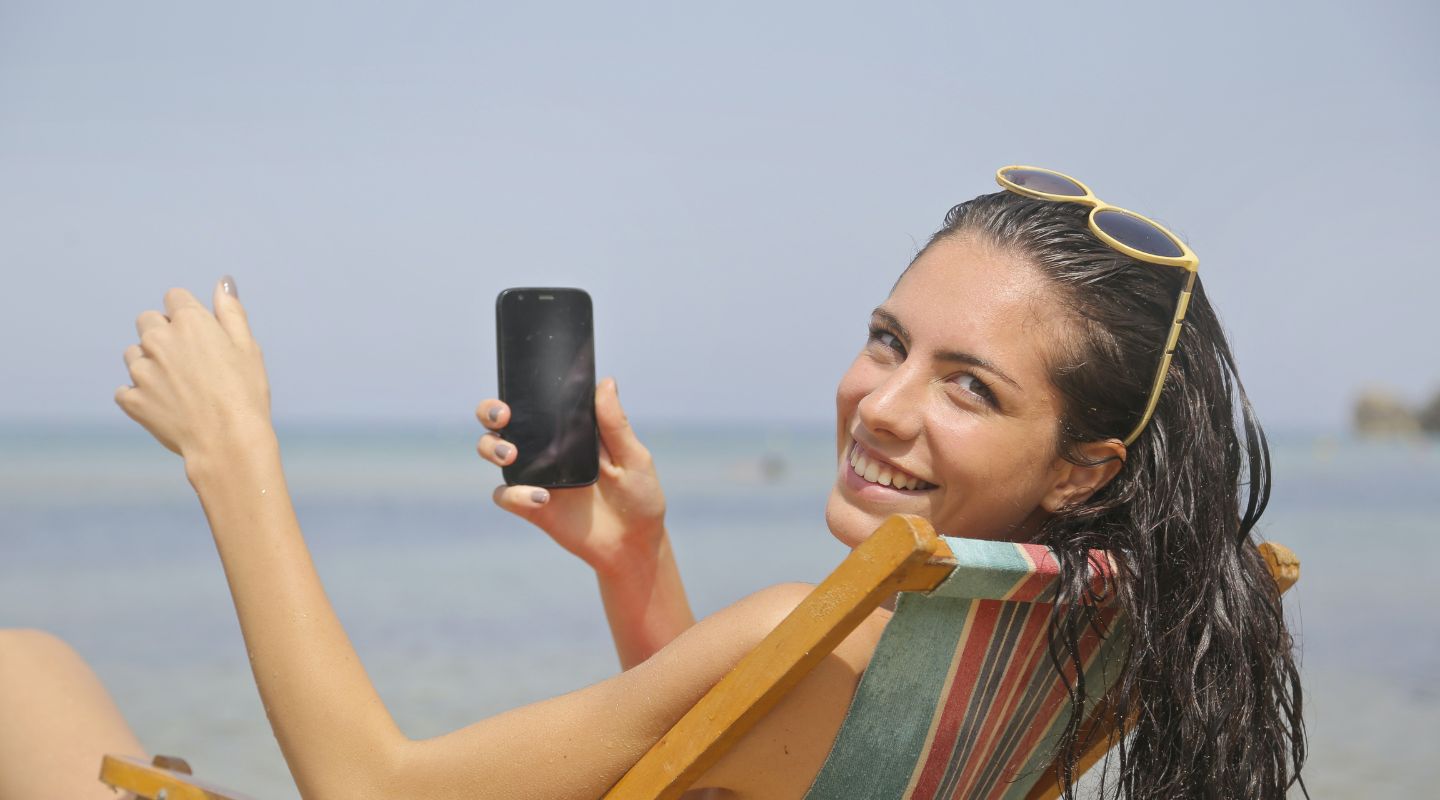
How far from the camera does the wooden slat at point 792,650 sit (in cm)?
139

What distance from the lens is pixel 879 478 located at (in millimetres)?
1951

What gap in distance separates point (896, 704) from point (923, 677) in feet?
0.17

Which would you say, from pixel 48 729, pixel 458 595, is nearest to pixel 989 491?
pixel 48 729

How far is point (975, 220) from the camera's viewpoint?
208cm

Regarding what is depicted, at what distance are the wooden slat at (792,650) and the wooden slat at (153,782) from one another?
0.81 metres

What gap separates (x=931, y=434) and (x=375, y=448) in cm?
4737

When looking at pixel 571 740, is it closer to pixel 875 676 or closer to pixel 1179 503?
pixel 875 676

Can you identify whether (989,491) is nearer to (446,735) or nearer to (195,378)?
(446,735)

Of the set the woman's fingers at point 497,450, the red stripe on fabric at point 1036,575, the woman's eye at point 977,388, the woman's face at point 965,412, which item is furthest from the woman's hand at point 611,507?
the red stripe on fabric at point 1036,575

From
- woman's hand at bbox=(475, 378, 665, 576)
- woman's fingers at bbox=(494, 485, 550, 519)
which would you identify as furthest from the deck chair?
woman's hand at bbox=(475, 378, 665, 576)

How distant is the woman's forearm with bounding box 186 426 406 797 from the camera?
5.60 feet

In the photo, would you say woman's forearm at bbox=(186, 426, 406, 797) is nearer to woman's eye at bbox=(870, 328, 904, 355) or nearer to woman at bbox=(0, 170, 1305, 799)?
woman at bbox=(0, 170, 1305, 799)

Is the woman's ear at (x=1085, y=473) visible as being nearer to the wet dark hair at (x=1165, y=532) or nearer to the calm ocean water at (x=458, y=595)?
the wet dark hair at (x=1165, y=532)

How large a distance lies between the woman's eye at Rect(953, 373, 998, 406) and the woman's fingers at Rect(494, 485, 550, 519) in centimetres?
85
